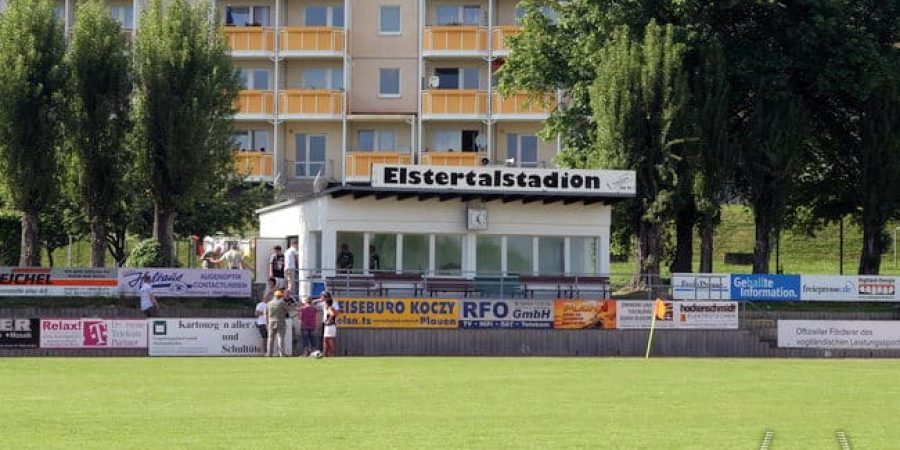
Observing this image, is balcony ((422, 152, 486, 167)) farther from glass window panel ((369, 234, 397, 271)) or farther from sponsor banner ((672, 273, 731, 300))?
sponsor banner ((672, 273, 731, 300))

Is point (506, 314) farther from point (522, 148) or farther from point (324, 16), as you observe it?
point (324, 16)

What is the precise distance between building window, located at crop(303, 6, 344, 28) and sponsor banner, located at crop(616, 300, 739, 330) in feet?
102

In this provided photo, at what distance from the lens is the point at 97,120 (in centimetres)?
5203

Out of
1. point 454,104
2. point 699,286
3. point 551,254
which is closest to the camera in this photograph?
point 699,286

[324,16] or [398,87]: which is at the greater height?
[324,16]

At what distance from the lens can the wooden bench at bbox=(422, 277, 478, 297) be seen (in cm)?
4862

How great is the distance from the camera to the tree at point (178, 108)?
5184 centimetres

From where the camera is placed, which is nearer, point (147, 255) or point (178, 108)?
point (147, 255)

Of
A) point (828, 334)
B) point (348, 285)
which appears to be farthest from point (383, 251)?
point (828, 334)

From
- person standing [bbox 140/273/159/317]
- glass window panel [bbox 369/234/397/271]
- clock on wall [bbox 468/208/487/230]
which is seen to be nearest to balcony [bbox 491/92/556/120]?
clock on wall [bbox 468/208/487/230]
